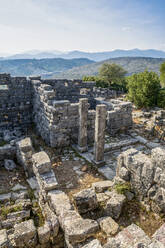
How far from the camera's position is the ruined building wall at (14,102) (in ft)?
40.7

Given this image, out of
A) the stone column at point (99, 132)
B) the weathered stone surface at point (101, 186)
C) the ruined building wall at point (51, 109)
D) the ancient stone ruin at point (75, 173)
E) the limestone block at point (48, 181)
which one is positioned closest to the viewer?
the ancient stone ruin at point (75, 173)

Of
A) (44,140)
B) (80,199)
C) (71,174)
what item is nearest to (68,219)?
(80,199)

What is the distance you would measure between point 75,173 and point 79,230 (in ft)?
13.4

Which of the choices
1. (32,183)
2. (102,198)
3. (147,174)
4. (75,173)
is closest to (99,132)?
(75,173)

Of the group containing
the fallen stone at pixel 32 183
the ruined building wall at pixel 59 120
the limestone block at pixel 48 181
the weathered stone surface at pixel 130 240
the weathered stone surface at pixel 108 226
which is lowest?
the fallen stone at pixel 32 183

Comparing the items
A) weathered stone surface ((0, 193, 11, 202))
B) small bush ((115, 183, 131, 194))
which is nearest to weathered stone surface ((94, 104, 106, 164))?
small bush ((115, 183, 131, 194))

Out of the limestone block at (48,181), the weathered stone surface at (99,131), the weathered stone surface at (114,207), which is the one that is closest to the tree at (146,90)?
the weathered stone surface at (99,131)

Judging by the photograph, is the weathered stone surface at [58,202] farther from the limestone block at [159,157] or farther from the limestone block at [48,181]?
the limestone block at [159,157]

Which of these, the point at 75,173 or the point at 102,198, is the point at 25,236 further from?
the point at 75,173

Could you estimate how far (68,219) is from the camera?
14.6 ft

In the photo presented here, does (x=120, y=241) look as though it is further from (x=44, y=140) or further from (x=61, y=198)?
(x=44, y=140)

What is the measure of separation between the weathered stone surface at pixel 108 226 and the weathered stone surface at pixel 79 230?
13.7 inches

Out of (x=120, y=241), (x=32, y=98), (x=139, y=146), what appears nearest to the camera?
(x=120, y=241)

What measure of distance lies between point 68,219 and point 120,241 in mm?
1471
